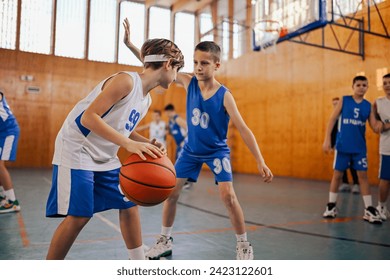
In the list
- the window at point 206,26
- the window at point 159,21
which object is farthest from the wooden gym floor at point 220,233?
the window at point 159,21

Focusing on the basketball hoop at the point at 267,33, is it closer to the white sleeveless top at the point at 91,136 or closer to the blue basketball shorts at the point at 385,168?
the blue basketball shorts at the point at 385,168

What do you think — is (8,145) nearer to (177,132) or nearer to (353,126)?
(353,126)

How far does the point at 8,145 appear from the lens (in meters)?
3.79

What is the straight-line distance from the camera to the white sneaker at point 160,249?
2.28 metres

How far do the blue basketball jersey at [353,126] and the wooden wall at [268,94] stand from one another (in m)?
3.77

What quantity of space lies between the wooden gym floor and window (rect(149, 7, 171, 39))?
9.24m

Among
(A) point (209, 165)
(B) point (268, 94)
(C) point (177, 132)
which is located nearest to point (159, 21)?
(B) point (268, 94)

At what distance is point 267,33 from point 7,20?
6.36 meters

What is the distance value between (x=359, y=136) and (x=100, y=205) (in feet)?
10.3

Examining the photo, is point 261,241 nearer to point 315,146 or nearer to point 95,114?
point 95,114

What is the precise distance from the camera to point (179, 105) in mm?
14148

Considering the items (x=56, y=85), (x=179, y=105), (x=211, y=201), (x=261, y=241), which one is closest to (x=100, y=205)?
(x=261, y=241)

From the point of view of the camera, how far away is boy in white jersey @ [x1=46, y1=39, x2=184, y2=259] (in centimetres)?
150
